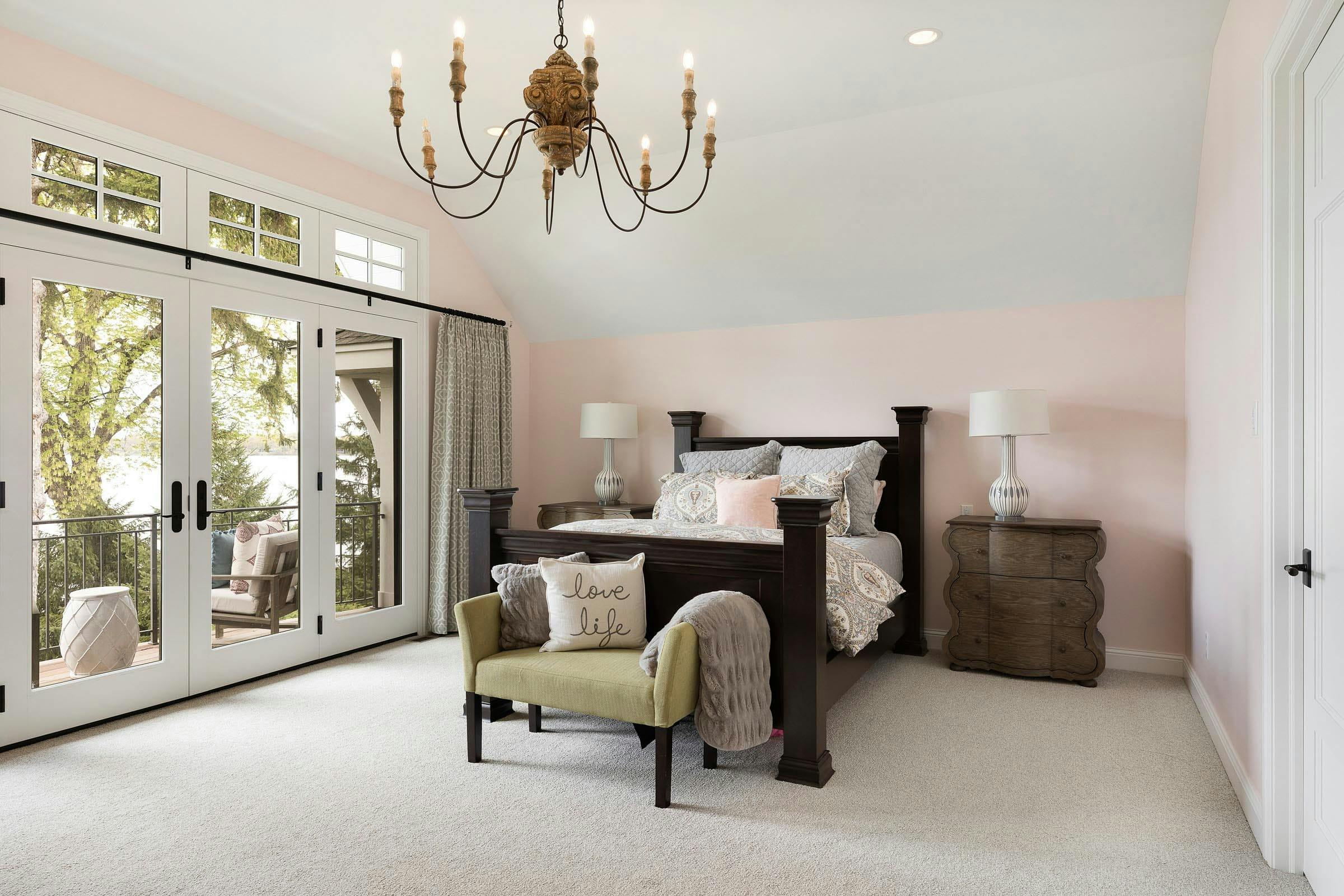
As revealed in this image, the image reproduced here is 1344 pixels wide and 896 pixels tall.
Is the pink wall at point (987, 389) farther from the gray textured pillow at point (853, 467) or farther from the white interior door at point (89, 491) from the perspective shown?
the white interior door at point (89, 491)

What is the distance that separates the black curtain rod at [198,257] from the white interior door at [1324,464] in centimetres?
424

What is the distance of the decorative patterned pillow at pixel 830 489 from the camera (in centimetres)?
419

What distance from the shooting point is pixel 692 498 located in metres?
4.54

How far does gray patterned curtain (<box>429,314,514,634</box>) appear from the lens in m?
4.97

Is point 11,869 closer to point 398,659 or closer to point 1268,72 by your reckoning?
point 398,659

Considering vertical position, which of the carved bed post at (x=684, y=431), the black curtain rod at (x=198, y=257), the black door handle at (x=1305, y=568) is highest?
the black curtain rod at (x=198, y=257)

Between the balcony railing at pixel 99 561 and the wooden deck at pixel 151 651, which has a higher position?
the balcony railing at pixel 99 561

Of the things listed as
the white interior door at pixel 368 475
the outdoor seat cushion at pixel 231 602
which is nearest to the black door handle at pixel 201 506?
Answer: the outdoor seat cushion at pixel 231 602

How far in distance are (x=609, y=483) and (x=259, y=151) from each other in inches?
111

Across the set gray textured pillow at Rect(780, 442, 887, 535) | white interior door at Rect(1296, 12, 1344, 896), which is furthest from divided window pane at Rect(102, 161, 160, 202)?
white interior door at Rect(1296, 12, 1344, 896)

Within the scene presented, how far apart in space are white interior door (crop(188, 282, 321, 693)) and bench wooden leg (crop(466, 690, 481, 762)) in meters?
1.69

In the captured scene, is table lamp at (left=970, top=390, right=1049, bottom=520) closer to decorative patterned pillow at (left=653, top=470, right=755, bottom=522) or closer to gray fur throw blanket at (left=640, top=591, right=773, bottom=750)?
decorative patterned pillow at (left=653, top=470, right=755, bottom=522)

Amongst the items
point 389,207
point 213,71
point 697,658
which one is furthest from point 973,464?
point 213,71

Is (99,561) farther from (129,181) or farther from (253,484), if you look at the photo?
(129,181)
